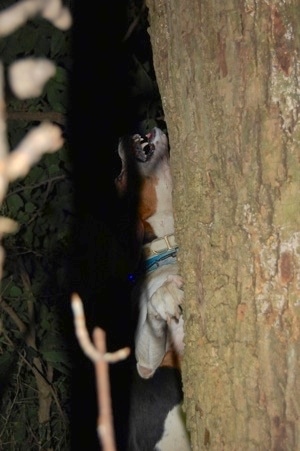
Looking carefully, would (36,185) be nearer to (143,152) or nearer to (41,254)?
(41,254)

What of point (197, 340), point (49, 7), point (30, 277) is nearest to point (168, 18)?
point (197, 340)

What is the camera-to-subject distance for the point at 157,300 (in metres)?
2.25

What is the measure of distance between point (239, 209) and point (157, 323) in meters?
Answer: 1.45

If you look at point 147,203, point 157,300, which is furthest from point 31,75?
point 157,300

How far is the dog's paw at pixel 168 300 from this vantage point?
2191 mm

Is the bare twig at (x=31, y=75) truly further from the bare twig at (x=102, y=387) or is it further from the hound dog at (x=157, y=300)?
the bare twig at (x=102, y=387)

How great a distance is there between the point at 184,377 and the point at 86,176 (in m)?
2.57

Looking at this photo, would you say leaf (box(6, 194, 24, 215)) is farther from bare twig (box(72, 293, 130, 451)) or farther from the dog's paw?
bare twig (box(72, 293, 130, 451))

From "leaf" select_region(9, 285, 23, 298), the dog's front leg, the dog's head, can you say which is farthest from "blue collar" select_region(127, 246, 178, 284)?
"leaf" select_region(9, 285, 23, 298)

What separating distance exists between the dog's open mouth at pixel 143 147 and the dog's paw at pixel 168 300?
577 mm

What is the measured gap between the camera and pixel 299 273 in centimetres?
86

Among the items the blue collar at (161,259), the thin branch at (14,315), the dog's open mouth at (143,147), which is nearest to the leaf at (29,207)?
the thin branch at (14,315)

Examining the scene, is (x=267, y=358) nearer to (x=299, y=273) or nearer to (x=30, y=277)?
(x=299, y=273)

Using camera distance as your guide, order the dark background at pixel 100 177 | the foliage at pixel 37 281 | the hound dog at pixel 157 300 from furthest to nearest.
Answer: the foliage at pixel 37 281 < the dark background at pixel 100 177 < the hound dog at pixel 157 300
